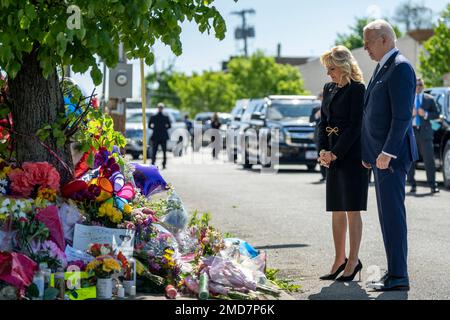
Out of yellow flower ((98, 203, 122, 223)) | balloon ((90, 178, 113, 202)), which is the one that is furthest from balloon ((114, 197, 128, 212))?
yellow flower ((98, 203, 122, 223))

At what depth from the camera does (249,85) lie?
293 feet

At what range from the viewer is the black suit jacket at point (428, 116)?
18594 millimetres

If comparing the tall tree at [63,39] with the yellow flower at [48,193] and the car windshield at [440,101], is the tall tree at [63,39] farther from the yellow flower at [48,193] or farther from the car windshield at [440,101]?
the car windshield at [440,101]

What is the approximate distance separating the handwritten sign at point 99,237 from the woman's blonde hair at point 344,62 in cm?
220

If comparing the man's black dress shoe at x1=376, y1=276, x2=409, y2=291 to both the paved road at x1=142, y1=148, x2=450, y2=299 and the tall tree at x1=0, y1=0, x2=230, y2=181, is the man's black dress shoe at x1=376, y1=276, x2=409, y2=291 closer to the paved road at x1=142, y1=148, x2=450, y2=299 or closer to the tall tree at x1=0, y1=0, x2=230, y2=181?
the paved road at x1=142, y1=148, x2=450, y2=299

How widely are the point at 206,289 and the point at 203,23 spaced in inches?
77.0

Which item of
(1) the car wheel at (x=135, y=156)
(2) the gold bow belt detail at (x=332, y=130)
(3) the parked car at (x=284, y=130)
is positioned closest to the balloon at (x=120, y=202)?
(2) the gold bow belt detail at (x=332, y=130)

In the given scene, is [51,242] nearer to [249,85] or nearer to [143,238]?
[143,238]

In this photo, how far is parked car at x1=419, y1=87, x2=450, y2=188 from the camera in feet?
65.3

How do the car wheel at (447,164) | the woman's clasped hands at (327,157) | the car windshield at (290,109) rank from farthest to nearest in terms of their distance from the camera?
the car windshield at (290,109), the car wheel at (447,164), the woman's clasped hands at (327,157)

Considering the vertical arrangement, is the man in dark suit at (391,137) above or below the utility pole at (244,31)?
below

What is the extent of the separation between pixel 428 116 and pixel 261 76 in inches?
2782

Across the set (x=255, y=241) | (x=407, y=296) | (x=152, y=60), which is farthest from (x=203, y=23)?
(x=255, y=241)

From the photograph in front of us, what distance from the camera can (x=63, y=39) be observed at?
6605 millimetres
